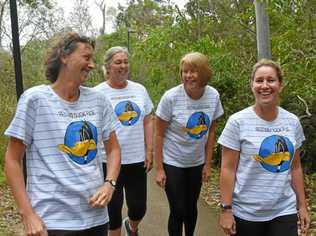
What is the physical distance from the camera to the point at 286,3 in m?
5.57

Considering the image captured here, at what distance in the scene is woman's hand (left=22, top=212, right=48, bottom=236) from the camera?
2.59 m

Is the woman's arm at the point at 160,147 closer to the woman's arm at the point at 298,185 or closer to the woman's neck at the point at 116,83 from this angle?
the woman's neck at the point at 116,83

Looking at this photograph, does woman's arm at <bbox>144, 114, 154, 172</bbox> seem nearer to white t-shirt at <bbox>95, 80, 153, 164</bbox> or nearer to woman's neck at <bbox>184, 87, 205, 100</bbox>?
white t-shirt at <bbox>95, 80, 153, 164</bbox>

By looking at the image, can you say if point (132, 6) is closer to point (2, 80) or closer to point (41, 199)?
point (2, 80)

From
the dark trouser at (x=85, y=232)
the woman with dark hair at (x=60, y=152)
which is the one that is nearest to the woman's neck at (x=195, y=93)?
the woman with dark hair at (x=60, y=152)

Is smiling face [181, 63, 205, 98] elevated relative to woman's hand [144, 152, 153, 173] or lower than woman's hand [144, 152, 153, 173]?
elevated

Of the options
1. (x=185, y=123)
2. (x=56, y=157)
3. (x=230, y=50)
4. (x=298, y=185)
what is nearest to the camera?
(x=56, y=157)

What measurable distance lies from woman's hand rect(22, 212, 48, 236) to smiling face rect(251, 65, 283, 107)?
1.50 meters

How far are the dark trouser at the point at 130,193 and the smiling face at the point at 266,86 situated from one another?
1.76 m

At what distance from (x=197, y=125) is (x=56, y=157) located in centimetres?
194

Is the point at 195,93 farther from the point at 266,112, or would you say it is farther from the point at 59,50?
the point at 59,50

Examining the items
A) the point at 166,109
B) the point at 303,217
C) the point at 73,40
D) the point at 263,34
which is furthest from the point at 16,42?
the point at 263,34

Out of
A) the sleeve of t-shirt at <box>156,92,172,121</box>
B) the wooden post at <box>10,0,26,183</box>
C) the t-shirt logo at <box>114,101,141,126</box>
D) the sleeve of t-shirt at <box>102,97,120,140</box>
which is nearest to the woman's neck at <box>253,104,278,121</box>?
the sleeve of t-shirt at <box>102,97,120,140</box>

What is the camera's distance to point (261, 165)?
314cm
